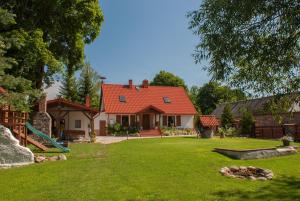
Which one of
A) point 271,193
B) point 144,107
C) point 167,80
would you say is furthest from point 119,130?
point 167,80

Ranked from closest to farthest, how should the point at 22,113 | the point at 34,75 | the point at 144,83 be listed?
1. the point at 22,113
2. the point at 34,75
3. the point at 144,83

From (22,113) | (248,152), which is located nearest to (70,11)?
(22,113)

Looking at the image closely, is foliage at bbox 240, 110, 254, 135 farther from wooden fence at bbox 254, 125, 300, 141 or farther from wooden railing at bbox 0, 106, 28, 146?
wooden railing at bbox 0, 106, 28, 146

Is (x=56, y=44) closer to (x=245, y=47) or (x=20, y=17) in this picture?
(x=20, y=17)

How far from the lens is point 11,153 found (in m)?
13.4

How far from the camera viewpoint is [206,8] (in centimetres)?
878

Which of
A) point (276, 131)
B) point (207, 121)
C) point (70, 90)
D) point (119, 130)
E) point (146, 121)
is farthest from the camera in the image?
point (70, 90)

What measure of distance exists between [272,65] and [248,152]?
7.81 metres

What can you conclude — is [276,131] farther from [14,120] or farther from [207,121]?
[14,120]

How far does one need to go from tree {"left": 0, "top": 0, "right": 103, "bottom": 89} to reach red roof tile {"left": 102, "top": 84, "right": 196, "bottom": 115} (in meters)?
14.3

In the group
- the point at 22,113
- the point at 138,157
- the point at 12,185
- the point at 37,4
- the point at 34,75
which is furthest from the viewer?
the point at 34,75

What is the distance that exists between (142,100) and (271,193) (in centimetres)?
3461

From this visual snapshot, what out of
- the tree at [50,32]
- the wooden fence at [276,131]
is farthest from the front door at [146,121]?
the tree at [50,32]

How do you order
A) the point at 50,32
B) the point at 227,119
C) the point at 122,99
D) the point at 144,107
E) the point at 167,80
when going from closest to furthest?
the point at 50,32 < the point at 227,119 < the point at 144,107 < the point at 122,99 < the point at 167,80
